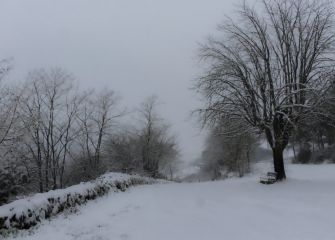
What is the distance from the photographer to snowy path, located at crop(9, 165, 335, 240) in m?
9.91

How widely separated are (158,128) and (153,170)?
8655mm

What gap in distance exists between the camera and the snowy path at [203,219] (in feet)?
32.5

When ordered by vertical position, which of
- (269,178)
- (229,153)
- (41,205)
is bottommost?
(269,178)

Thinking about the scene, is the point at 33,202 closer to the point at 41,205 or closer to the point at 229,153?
the point at 41,205

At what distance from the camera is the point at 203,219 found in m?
Answer: 11.9

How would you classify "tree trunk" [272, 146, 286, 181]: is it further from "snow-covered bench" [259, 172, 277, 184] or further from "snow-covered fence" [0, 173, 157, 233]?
"snow-covered fence" [0, 173, 157, 233]

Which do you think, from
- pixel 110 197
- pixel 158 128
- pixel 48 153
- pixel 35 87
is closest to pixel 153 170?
pixel 158 128

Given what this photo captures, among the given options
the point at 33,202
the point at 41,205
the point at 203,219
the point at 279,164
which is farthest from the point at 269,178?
the point at 33,202

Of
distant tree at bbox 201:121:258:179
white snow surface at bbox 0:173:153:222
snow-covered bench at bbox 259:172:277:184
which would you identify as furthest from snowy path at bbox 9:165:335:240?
distant tree at bbox 201:121:258:179

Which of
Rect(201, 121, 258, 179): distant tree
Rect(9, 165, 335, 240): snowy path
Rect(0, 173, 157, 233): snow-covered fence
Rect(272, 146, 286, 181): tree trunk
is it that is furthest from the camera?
Rect(201, 121, 258, 179): distant tree

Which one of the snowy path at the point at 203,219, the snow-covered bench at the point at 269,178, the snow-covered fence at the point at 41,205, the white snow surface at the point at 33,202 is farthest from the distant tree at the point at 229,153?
the white snow surface at the point at 33,202

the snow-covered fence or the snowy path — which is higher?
the snow-covered fence

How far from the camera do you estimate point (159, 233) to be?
10148mm

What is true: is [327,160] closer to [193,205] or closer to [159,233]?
[193,205]
